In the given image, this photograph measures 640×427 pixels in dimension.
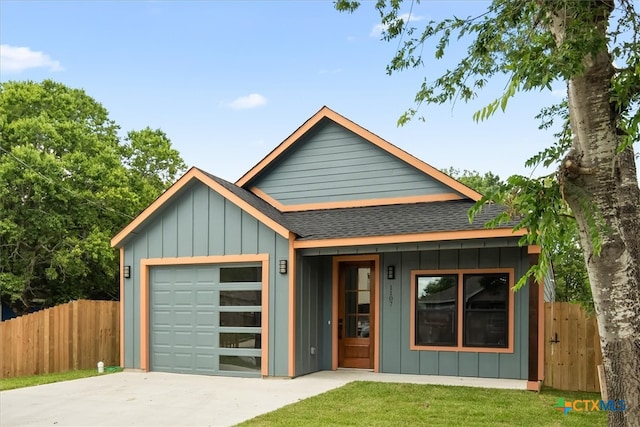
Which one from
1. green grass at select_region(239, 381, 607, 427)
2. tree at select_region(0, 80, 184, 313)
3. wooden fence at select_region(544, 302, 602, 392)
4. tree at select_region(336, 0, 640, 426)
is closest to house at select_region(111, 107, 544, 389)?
wooden fence at select_region(544, 302, 602, 392)

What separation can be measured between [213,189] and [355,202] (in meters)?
2.88

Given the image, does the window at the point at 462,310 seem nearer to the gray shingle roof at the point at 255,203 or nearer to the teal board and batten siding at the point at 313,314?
the teal board and batten siding at the point at 313,314

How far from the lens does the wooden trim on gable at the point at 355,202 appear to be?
1074 centimetres

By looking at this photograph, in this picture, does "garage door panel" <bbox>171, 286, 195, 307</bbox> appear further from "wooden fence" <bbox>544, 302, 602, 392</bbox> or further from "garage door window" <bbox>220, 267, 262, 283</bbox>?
"wooden fence" <bbox>544, 302, 602, 392</bbox>

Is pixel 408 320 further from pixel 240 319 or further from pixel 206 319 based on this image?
pixel 206 319

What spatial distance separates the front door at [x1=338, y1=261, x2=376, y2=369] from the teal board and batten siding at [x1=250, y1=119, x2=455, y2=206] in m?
1.59

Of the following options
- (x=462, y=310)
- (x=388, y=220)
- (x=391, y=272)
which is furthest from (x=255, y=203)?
(x=462, y=310)

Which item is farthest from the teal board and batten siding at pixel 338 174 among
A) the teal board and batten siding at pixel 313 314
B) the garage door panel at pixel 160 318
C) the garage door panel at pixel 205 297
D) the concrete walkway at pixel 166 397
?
the concrete walkway at pixel 166 397

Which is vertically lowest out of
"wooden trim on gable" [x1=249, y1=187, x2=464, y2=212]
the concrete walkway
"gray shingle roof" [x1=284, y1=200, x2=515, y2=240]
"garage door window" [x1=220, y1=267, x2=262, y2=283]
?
Result: the concrete walkway

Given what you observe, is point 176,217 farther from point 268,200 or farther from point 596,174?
point 596,174

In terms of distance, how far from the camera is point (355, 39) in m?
13.1

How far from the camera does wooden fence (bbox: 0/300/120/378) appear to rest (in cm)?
1058

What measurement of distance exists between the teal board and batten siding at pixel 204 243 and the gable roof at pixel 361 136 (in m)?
1.91

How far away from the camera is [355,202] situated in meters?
11.4
